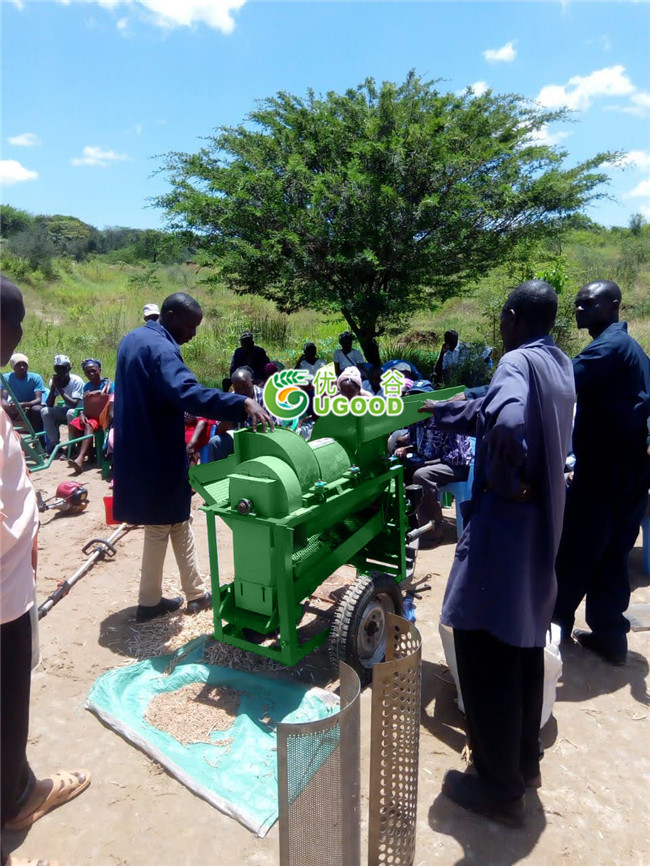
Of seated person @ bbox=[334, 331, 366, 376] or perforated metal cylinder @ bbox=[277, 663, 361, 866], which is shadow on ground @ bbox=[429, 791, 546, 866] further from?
seated person @ bbox=[334, 331, 366, 376]

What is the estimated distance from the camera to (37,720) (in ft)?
10.0

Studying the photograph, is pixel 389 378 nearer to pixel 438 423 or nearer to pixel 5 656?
pixel 438 423

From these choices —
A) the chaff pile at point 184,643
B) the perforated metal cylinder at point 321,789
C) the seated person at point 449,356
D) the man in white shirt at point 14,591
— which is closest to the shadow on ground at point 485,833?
the perforated metal cylinder at point 321,789

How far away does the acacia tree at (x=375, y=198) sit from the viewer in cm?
931

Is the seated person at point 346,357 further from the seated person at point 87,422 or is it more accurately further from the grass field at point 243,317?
the seated person at point 87,422

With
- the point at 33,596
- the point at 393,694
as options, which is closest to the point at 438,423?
the point at 393,694

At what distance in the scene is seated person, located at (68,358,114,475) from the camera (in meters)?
7.50

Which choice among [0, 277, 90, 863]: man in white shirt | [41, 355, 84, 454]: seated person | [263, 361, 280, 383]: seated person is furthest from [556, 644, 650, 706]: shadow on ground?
[41, 355, 84, 454]: seated person

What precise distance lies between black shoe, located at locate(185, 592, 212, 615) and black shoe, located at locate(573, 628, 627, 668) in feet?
7.88

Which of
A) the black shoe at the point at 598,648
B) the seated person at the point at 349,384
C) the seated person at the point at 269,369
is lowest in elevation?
the black shoe at the point at 598,648

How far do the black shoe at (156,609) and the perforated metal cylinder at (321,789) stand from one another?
2352mm

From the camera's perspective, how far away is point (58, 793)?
2488 millimetres

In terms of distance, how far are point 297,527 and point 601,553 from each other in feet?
5.96

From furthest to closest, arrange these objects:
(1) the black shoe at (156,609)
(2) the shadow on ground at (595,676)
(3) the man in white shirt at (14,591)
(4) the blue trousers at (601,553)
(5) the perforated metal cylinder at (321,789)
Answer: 1. (1) the black shoe at (156,609)
2. (4) the blue trousers at (601,553)
3. (2) the shadow on ground at (595,676)
4. (3) the man in white shirt at (14,591)
5. (5) the perforated metal cylinder at (321,789)
